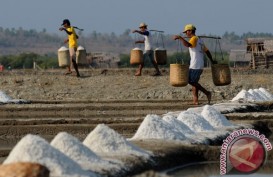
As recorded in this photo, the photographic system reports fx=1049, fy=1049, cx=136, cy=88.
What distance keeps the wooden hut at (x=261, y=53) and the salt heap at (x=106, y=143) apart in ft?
91.4

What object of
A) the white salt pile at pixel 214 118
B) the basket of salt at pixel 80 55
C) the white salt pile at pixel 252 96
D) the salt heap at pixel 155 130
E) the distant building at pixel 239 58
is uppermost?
the basket of salt at pixel 80 55

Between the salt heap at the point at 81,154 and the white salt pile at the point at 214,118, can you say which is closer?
the salt heap at the point at 81,154

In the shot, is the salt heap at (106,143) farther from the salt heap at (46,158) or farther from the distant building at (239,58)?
the distant building at (239,58)

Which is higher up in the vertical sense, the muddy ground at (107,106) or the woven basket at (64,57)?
the woven basket at (64,57)

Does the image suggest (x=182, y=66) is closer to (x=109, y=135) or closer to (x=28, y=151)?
(x=109, y=135)

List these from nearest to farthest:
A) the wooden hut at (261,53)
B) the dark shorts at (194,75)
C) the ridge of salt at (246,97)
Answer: the dark shorts at (194,75)
the ridge of salt at (246,97)
the wooden hut at (261,53)

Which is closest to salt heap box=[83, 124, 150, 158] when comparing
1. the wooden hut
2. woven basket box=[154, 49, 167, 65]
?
woven basket box=[154, 49, 167, 65]

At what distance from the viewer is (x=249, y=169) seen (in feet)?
34.5

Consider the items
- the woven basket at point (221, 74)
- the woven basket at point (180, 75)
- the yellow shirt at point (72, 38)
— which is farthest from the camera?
the yellow shirt at point (72, 38)

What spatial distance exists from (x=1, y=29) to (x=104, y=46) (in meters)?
25.9

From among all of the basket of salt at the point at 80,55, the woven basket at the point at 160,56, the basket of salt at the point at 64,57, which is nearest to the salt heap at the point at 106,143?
the basket of salt at the point at 64,57

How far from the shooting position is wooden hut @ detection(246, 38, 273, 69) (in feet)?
126

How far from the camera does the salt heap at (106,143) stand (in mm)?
9852

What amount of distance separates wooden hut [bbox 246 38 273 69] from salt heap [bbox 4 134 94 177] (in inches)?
1168
